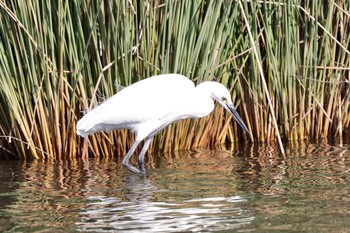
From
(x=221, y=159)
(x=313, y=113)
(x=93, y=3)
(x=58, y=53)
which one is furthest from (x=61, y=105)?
(x=313, y=113)

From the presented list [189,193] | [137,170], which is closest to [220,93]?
[137,170]

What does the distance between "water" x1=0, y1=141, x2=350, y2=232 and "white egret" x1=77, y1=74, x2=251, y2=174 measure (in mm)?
401

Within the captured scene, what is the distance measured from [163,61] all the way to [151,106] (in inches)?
27.4

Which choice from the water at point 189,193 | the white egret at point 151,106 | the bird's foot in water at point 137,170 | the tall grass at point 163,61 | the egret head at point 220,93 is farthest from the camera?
the tall grass at point 163,61

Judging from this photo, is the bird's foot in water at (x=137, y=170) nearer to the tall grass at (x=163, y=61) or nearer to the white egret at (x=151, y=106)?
the white egret at (x=151, y=106)

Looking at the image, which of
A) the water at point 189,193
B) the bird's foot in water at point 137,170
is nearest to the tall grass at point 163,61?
the water at point 189,193

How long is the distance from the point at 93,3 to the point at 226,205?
9.27 feet

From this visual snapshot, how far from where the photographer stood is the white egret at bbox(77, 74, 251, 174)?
7.59 metres

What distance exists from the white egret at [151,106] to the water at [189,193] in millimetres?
Result: 401

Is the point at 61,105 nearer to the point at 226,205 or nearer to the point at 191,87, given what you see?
the point at 191,87

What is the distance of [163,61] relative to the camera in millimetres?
8266

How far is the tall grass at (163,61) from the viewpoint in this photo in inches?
310

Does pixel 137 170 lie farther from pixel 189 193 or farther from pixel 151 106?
pixel 189 193

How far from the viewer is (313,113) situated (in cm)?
920
